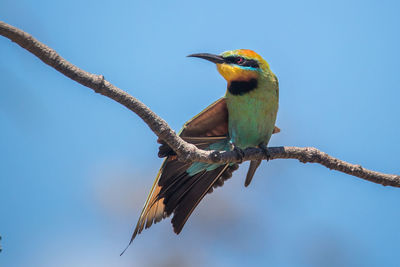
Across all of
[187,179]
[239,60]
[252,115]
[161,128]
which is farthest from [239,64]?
[161,128]

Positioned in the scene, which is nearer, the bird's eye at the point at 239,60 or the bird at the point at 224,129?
the bird at the point at 224,129

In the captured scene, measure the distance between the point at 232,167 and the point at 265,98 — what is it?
57 cm

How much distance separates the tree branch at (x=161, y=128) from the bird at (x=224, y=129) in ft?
0.78

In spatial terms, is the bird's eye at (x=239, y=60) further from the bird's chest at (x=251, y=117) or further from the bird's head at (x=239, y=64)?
the bird's chest at (x=251, y=117)

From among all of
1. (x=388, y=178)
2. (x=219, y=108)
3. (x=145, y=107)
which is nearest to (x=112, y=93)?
(x=145, y=107)

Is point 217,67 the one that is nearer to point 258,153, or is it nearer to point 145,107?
point 258,153

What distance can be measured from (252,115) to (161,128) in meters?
1.10

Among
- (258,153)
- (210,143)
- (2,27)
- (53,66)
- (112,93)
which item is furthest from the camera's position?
(210,143)

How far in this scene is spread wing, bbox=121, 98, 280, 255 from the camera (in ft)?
10.2

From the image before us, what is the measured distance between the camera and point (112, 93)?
7.09ft

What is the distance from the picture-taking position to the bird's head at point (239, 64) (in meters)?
3.36

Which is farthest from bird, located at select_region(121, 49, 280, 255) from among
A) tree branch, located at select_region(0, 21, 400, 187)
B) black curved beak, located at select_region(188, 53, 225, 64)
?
tree branch, located at select_region(0, 21, 400, 187)

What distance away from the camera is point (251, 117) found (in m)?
3.28

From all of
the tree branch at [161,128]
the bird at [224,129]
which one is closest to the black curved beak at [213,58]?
the bird at [224,129]
